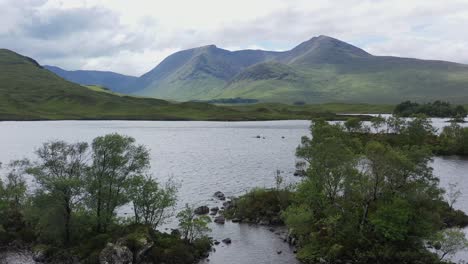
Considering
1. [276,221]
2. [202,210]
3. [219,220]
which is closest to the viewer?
[276,221]

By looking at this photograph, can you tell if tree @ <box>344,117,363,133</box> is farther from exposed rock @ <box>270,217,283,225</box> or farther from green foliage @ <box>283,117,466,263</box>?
green foliage @ <box>283,117,466,263</box>

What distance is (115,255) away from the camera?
56.8 meters

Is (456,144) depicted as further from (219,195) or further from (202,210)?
(202,210)

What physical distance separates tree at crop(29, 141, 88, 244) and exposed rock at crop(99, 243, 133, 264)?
8.68m

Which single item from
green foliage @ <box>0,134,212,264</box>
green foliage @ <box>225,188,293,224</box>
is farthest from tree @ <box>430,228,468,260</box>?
green foliage @ <box>0,134,212,264</box>

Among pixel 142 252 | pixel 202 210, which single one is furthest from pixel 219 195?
pixel 142 252

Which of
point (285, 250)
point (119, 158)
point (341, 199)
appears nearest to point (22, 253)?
point (119, 158)

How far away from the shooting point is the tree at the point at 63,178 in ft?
199

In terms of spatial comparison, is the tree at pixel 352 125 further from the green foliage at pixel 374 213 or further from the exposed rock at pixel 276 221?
the green foliage at pixel 374 213

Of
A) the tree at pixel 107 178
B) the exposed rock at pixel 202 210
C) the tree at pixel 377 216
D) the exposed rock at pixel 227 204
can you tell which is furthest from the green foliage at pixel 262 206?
the tree at pixel 107 178

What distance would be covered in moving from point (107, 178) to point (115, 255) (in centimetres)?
1289

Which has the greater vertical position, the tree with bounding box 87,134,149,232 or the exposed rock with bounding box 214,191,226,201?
the tree with bounding box 87,134,149,232

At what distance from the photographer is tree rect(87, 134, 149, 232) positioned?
64.1 meters

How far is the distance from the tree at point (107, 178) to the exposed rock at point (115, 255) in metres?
7.49
